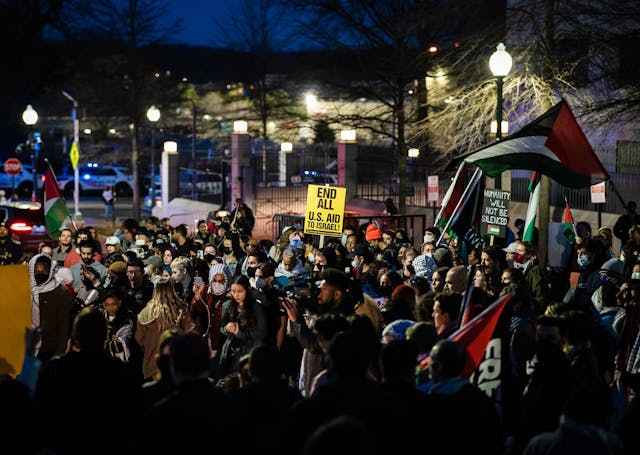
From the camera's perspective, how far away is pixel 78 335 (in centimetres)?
594

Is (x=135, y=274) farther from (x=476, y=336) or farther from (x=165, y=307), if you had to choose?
(x=476, y=336)

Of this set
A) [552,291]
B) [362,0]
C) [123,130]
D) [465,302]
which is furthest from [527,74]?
[123,130]

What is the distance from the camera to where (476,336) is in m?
6.79

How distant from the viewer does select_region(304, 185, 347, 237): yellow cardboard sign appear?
13.7 meters

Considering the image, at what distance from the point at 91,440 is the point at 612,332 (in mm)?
5204

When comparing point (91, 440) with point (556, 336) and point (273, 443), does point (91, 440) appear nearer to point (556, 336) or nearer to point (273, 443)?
point (273, 443)

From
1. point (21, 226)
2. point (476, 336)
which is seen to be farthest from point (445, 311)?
point (21, 226)

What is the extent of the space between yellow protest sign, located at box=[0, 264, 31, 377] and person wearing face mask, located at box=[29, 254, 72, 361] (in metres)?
1.30

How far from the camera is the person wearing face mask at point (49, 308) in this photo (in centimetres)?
954

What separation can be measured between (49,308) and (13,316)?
6.33ft

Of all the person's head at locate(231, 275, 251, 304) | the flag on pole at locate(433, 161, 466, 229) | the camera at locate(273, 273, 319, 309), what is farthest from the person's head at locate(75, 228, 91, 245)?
the person's head at locate(231, 275, 251, 304)

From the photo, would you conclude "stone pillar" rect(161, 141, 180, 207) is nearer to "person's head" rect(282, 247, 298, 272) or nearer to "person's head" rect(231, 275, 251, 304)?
"person's head" rect(282, 247, 298, 272)

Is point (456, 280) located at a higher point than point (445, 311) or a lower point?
higher

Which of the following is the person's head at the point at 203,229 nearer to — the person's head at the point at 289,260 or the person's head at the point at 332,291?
the person's head at the point at 289,260
